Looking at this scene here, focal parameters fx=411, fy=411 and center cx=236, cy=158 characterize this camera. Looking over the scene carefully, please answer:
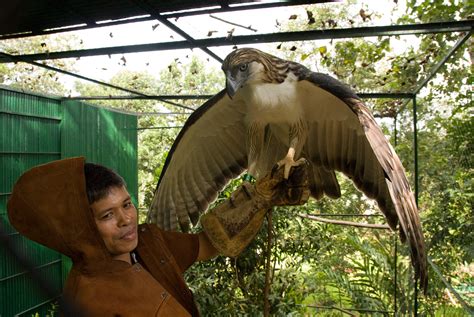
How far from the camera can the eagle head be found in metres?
2.02

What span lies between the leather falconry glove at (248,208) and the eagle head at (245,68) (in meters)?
0.49

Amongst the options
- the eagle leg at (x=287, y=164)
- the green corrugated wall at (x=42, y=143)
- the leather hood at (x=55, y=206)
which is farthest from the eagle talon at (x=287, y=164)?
the green corrugated wall at (x=42, y=143)

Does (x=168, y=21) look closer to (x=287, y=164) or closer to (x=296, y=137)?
(x=296, y=137)

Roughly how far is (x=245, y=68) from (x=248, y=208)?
0.70 m

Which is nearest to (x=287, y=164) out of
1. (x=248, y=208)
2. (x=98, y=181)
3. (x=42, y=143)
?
(x=248, y=208)

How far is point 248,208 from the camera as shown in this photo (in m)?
1.92

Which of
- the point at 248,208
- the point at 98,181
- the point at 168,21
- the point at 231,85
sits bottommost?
the point at 248,208

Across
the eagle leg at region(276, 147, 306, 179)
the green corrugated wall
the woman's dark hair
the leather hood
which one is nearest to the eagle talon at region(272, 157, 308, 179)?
the eagle leg at region(276, 147, 306, 179)

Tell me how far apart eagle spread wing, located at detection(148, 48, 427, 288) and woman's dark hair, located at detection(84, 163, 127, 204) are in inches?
31.4

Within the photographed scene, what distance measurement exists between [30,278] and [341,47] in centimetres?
527

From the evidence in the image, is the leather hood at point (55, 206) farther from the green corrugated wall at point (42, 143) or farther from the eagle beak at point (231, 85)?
the green corrugated wall at point (42, 143)

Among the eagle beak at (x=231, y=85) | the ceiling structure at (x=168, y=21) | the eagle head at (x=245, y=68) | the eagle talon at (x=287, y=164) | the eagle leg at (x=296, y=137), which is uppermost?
the ceiling structure at (x=168, y=21)

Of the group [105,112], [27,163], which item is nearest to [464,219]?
[27,163]

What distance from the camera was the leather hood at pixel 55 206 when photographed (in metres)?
1.22
